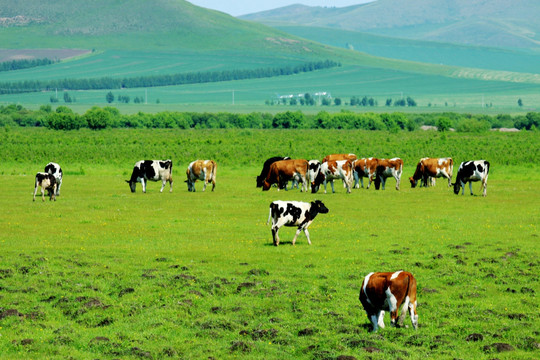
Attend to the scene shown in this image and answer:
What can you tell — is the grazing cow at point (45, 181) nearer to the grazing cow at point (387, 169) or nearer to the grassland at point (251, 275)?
the grassland at point (251, 275)

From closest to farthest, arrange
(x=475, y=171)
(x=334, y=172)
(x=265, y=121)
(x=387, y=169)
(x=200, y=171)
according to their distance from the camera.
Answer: (x=475, y=171) < (x=334, y=172) < (x=200, y=171) < (x=387, y=169) < (x=265, y=121)

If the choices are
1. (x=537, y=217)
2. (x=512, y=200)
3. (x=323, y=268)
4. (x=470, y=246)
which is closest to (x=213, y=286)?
(x=323, y=268)

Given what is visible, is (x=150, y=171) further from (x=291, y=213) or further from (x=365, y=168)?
(x=291, y=213)

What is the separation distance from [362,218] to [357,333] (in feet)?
56.9

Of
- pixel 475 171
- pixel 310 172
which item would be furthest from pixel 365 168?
pixel 475 171

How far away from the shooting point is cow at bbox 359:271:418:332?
1495 cm

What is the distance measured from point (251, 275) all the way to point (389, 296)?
6.58 metres

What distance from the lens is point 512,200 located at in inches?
1569

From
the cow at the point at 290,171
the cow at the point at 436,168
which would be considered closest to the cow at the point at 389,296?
the cow at the point at 290,171

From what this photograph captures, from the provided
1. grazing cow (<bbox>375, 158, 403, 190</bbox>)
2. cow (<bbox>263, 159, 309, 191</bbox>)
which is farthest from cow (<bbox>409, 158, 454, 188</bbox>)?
cow (<bbox>263, 159, 309, 191</bbox>)

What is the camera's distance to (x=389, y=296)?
15.0m

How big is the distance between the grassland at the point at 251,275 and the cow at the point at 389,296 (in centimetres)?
35

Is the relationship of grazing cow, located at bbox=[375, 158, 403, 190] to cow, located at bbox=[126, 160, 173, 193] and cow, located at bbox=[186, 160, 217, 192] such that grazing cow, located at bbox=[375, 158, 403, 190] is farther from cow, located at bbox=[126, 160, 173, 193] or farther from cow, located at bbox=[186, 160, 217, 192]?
cow, located at bbox=[126, 160, 173, 193]

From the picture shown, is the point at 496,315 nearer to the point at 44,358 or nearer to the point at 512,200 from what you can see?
the point at 44,358
